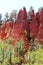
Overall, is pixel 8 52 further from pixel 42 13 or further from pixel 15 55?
pixel 42 13

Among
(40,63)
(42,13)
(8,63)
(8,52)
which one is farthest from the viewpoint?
(42,13)

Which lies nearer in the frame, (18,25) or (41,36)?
(41,36)

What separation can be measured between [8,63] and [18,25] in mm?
7074

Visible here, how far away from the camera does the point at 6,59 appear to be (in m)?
12.7

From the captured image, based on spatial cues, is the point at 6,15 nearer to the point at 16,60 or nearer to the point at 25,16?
the point at 25,16

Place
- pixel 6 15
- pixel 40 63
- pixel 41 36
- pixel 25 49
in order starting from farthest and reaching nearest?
pixel 6 15, pixel 41 36, pixel 25 49, pixel 40 63

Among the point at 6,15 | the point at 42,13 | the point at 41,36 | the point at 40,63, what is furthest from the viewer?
the point at 6,15

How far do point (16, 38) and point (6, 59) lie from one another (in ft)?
18.0

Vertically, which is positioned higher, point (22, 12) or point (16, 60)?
point (22, 12)

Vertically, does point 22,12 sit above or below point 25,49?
above

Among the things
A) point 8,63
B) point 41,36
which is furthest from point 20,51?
point 41,36

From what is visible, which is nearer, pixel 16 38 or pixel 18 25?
pixel 16 38

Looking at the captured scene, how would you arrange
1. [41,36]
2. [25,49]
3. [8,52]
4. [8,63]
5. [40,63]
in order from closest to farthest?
1. [40,63]
2. [8,63]
3. [8,52]
4. [25,49]
5. [41,36]

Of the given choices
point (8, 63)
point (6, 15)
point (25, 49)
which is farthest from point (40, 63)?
point (6, 15)
